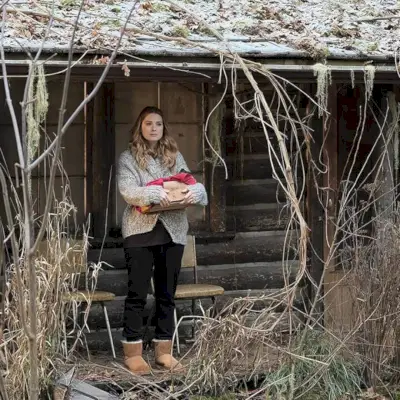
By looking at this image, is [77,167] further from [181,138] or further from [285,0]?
[285,0]

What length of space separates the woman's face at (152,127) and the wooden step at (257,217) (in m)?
1.78

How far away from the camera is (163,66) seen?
246 inches

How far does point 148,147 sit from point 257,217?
2.02 meters

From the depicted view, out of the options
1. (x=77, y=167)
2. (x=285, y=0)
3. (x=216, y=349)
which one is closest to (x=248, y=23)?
(x=285, y=0)

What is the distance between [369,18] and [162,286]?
296 centimetres

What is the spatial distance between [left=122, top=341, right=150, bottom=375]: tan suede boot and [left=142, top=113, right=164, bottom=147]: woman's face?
153 cm

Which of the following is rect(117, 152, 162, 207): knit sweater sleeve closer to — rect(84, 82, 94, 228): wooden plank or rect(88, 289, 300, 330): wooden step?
rect(84, 82, 94, 228): wooden plank

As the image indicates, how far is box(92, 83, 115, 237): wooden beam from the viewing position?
25.5 ft

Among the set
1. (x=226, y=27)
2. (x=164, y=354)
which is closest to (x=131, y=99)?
(x=226, y=27)

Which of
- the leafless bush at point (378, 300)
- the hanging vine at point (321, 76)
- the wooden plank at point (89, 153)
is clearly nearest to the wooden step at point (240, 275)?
the wooden plank at point (89, 153)

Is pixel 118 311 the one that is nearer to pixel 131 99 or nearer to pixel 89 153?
pixel 89 153

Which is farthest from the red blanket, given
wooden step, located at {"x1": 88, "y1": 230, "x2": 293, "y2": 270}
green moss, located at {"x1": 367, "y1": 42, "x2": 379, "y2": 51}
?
green moss, located at {"x1": 367, "y1": 42, "x2": 379, "y2": 51}

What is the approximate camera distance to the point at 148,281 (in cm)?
665

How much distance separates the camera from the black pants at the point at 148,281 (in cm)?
661
